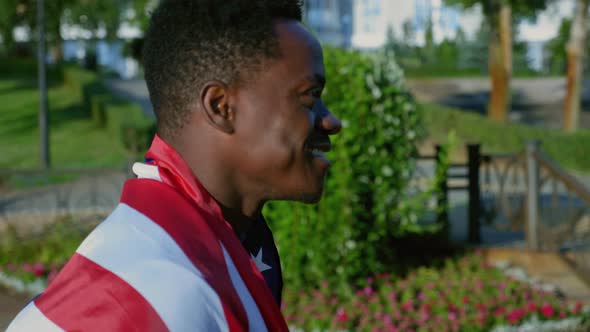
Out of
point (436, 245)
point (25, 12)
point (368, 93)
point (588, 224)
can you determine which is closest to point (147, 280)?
point (368, 93)

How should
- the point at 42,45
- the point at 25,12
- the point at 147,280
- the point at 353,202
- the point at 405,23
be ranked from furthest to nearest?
the point at 405,23 → the point at 25,12 → the point at 42,45 → the point at 353,202 → the point at 147,280

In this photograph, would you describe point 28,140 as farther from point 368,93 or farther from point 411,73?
point 411,73

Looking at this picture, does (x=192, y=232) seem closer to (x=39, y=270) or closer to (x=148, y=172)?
(x=148, y=172)

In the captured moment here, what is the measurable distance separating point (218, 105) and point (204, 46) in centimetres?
8

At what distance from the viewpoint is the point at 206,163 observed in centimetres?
113

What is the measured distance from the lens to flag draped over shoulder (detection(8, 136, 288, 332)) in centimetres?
90

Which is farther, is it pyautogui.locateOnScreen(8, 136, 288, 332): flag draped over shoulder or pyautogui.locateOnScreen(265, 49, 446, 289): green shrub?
pyautogui.locateOnScreen(265, 49, 446, 289): green shrub

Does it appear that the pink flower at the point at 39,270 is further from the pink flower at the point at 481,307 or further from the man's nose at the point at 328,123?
the man's nose at the point at 328,123

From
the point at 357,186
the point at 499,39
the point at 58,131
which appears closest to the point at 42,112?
the point at 58,131

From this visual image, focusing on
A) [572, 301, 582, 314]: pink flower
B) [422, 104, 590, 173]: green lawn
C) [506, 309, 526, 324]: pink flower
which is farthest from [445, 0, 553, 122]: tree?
[506, 309, 526, 324]: pink flower

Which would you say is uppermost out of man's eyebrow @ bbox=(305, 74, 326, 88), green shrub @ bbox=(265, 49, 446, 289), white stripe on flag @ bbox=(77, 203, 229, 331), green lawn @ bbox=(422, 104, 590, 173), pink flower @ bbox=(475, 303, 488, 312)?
man's eyebrow @ bbox=(305, 74, 326, 88)

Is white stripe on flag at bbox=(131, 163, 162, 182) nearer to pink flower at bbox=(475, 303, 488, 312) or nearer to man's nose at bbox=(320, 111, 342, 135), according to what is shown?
man's nose at bbox=(320, 111, 342, 135)

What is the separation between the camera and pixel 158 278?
3.00ft

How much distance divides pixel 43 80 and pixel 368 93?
12.4m
